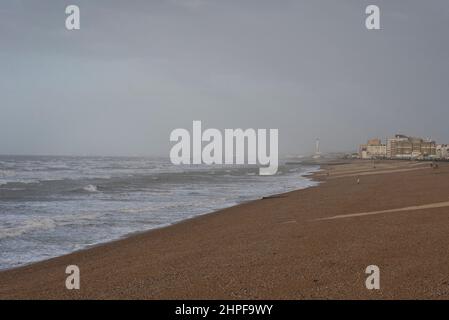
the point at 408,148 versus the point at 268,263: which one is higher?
the point at 408,148

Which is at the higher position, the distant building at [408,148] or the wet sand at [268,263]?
the distant building at [408,148]

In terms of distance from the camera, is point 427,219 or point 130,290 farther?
point 427,219

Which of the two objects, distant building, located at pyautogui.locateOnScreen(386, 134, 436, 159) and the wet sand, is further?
distant building, located at pyautogui.locateOnScreen(386, 134, 436, 159)

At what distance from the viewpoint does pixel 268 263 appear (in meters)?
8.48

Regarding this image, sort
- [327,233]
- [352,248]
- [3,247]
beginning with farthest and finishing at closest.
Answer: [3,247], [327,233], [352,248]

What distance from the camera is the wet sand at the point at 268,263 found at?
676 centimetres

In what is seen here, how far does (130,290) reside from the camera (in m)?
7.22

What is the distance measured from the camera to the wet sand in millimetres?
6759

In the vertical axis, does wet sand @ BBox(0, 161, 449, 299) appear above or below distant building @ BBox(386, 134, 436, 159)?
below

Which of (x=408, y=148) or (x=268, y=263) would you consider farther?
(x=408, y=148)

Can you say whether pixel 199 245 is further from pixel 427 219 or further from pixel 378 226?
pixel 427 219

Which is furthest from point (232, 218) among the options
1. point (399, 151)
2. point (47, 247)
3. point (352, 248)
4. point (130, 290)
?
point (399, 151)

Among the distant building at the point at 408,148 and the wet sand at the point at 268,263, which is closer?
the wet sand at the point at 268,263

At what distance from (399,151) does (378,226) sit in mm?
161102
